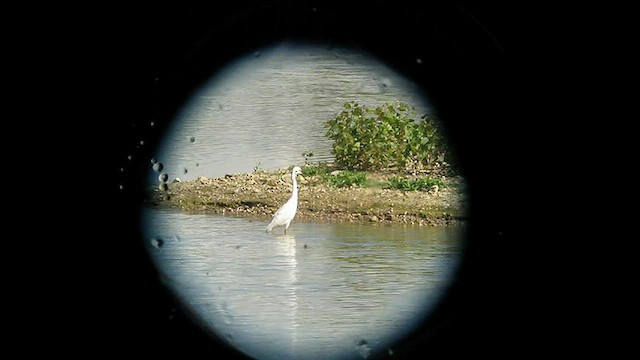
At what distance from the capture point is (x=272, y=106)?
233cm

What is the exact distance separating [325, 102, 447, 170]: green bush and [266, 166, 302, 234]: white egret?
4.6 inches

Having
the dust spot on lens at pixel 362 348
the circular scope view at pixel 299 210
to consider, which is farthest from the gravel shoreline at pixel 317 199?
the dust spot on lens at pixel 362 348

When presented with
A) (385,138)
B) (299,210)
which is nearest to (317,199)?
(299,210)

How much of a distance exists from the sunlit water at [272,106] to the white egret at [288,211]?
0.04 meters

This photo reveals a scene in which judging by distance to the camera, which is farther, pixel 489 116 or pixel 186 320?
pixel 186 320

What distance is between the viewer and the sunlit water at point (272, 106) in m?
2.26

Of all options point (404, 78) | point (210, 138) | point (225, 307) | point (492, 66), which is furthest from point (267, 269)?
point (492, 66)

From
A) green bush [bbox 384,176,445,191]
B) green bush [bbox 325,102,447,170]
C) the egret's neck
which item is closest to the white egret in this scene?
the egret's neck

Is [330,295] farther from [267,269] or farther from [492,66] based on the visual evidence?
[492,66]

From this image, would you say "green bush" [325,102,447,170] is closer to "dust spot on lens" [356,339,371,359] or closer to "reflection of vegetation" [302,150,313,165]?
"reflection of vegetation" [302,150,313,165]

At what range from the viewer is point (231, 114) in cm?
232

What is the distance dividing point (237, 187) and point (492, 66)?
27.6 inches

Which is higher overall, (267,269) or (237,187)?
(237,187)

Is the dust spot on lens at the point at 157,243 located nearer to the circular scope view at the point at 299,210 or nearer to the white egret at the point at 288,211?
the circular scope view at the point at 299,210
